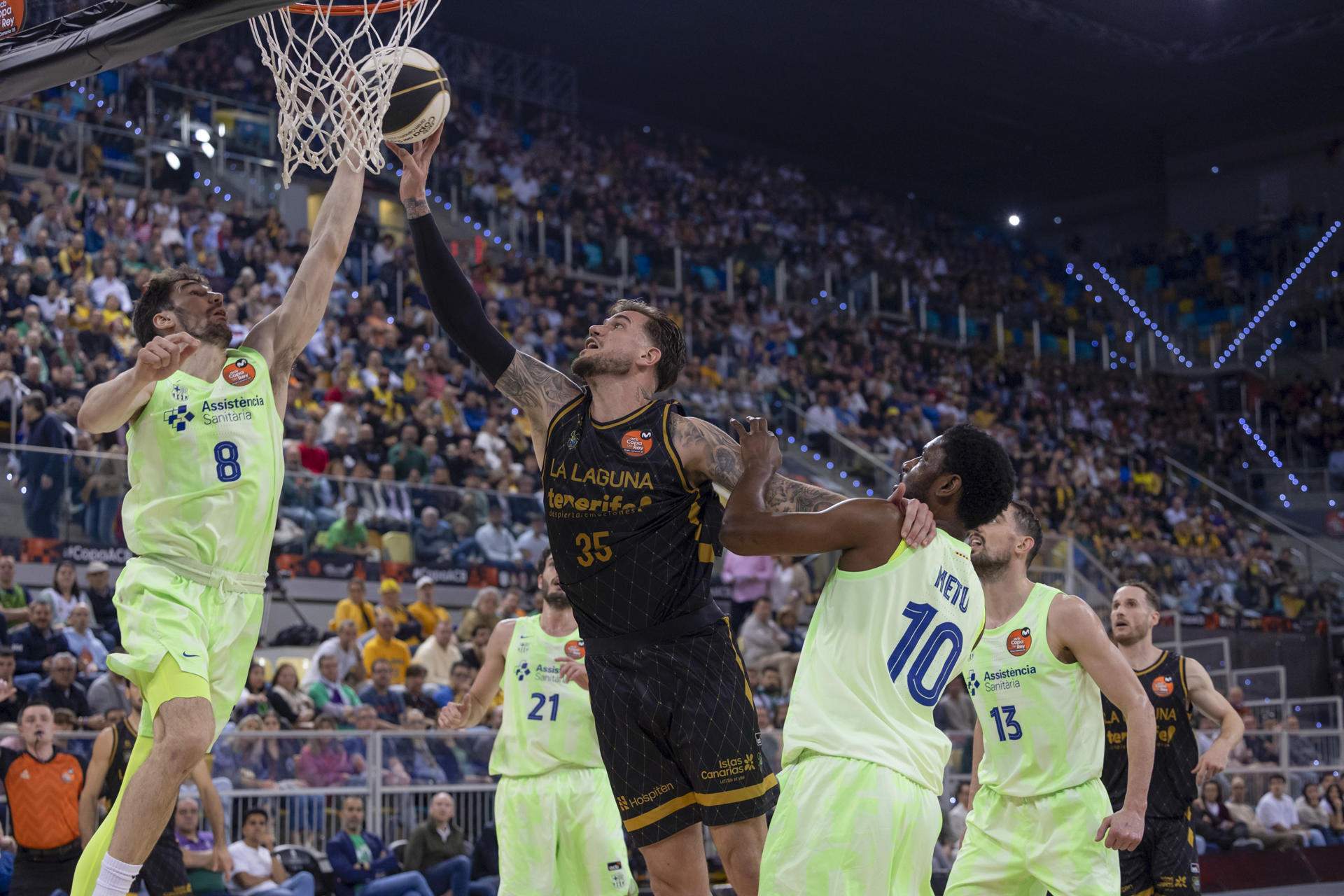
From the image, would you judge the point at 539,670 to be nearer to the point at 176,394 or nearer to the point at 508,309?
the point at 176,394

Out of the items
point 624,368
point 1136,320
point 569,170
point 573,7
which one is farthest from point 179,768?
point 1136,320

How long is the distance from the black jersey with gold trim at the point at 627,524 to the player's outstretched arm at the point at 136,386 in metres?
1.37

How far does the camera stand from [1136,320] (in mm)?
33938

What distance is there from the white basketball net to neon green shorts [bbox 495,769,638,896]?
3.24m

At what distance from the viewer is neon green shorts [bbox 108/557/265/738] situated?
5344 millimetres

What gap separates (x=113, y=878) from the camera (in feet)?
16.7

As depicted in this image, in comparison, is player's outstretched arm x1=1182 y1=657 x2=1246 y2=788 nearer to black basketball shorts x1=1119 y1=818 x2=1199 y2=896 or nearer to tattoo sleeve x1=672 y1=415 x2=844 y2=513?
black basketball shorts x1=1119 y1=818 x2=1199 y2=896

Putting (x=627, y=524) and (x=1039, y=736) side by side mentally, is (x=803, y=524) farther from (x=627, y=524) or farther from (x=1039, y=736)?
(x=1039, y=736)

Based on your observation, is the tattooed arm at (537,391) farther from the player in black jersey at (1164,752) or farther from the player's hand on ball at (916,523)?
the player in black jersey at (1164,752)

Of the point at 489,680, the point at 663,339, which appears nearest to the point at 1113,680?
the point at 663,339

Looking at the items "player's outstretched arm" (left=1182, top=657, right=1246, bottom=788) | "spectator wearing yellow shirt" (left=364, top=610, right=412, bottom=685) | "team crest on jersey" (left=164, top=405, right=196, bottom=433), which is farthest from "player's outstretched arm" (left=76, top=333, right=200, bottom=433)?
"spectator wearing yellow shirt" (left=364, top=610, right=412, bottom=685)

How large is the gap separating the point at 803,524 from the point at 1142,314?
104 feet

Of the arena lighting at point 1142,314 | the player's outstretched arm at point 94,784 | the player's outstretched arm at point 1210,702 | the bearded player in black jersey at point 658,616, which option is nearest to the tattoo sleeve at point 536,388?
the bearded player in black jersey at point 658,616

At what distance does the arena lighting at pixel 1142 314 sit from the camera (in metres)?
32.1
